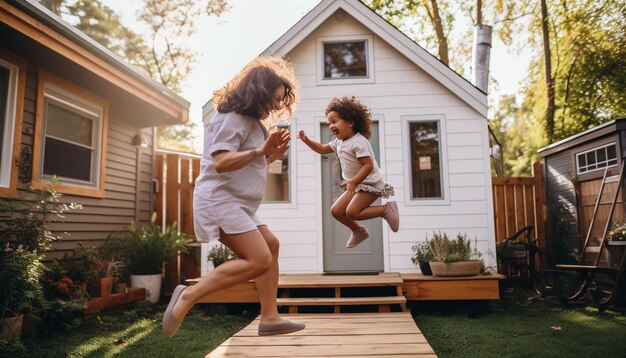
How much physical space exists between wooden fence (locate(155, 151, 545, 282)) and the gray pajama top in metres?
5.88

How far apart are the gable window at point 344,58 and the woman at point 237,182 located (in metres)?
4.64

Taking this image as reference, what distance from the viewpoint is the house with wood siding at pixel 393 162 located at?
6.71 metres

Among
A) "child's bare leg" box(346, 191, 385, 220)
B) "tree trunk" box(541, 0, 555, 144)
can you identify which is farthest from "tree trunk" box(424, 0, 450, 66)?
"child's bare leg" box(346, 191, 385, 220)

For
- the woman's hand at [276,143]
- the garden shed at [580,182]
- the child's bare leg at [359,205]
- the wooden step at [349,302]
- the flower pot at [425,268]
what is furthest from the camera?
the garden shed at [580,182]

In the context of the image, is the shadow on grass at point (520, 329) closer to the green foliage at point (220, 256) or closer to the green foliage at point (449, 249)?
the green foliage at point (449, 249)

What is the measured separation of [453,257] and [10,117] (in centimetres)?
533

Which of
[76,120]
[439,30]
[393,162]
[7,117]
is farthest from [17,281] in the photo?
[439,30]

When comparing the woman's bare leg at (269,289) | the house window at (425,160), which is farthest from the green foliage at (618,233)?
the woman's bare leg at (269,289)

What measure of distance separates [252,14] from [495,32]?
24.2 ft

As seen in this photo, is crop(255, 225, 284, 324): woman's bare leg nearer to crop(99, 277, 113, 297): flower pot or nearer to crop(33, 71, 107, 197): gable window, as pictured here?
crop(33, 71, 107, 197): gable window

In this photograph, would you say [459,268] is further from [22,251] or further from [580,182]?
[22,251]

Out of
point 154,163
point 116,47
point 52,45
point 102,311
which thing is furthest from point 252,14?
point 102,311

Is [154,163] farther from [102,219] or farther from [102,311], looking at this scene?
[102,311]

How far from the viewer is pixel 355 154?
11.6 feet
